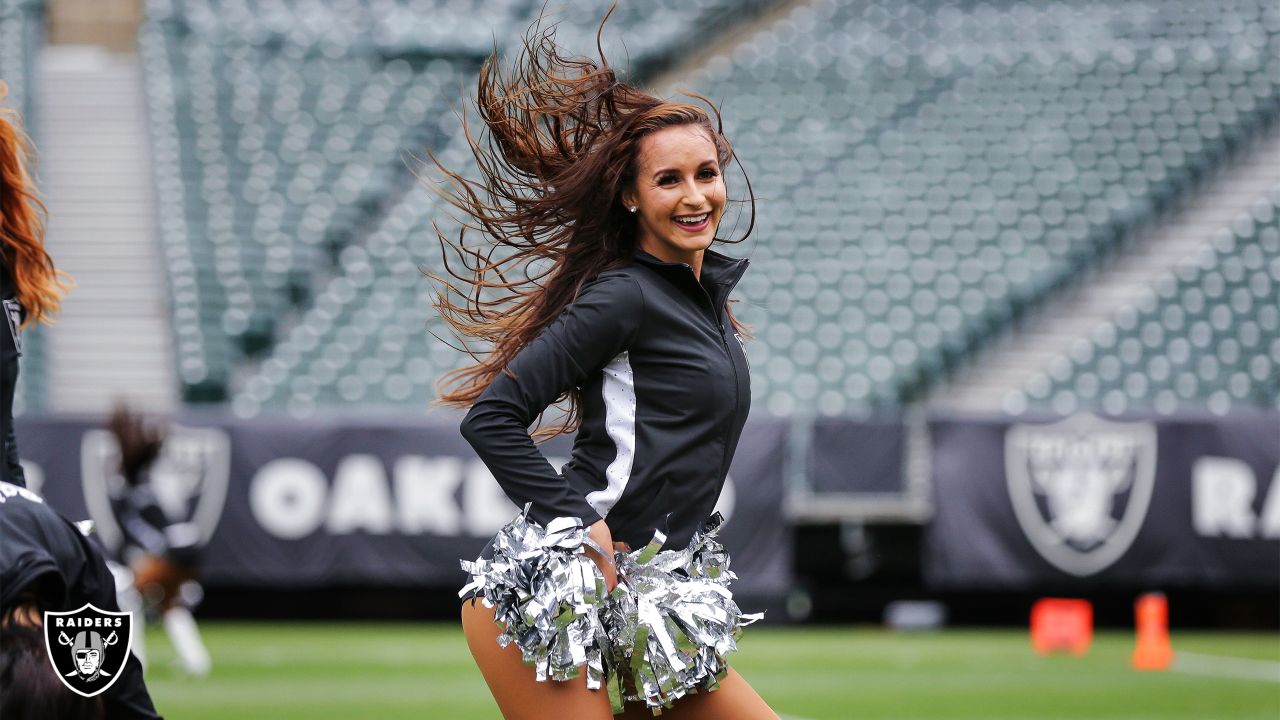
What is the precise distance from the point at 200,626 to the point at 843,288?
6735mm

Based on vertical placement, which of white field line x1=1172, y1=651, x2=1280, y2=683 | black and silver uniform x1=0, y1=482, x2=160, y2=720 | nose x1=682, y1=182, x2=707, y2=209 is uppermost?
nose x1=682, y1=182, x2=707, y2=209

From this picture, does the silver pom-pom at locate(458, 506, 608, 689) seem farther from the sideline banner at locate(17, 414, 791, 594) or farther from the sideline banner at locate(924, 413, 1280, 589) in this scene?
the sideline banner at locate(924, 413, 1280, 589)

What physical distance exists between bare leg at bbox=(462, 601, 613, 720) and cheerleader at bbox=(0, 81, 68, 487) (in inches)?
37.5

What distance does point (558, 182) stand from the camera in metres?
3.50

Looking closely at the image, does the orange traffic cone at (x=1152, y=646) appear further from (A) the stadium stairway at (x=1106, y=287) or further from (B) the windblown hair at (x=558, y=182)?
(B) the windblown hair at (x=558, y=182)

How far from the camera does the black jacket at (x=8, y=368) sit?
3152 mm

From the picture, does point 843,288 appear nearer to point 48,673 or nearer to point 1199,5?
point 1199,5

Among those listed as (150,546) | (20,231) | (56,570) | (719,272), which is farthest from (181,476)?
Answer: (56,570)

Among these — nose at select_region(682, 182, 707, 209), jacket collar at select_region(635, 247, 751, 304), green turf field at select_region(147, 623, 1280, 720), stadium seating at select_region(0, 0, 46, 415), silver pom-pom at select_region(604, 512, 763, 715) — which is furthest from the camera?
stadium seating at select_region(0, 0, 46, 415)

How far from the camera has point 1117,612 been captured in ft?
44.3

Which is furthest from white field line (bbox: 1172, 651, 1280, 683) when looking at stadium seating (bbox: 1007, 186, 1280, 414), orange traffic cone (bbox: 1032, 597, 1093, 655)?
stadium seating (bbox: 1007, 186, 1280, 414)
